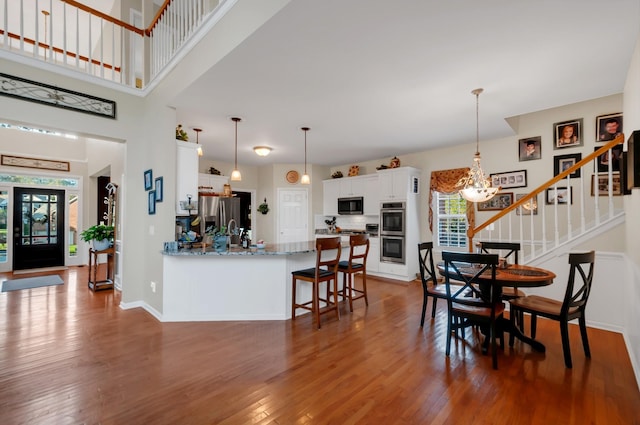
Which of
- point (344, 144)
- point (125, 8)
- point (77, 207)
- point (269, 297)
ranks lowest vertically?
point (269, 297)

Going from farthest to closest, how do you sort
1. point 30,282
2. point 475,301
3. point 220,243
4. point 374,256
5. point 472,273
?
1. point 374,256
2. point 30,282
3. point 220,243
4. point 472,273
5. point 475,301

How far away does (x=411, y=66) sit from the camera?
9.16ft

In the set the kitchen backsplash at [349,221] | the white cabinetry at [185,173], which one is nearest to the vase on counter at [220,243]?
the white cabinetry at [185,173]

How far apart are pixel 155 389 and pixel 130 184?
302cm

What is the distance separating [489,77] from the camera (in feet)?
9.89

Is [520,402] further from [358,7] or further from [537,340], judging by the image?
[358,7]

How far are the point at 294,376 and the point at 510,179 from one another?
479cm

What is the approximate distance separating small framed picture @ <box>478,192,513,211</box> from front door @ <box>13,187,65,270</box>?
9813 millimetres

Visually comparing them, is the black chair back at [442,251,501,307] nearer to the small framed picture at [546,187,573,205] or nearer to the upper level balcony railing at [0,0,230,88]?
the small framed picture at [546,187,573,205]

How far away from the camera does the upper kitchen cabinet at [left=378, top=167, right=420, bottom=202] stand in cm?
597

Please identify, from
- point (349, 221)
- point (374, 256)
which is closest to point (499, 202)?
point (374, 256)

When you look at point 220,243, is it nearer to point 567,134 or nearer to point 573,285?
point 573,285

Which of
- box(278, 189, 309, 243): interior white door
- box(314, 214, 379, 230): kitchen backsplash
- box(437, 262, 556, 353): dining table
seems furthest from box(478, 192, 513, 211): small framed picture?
box(278, 189, 309, 243): interior white door

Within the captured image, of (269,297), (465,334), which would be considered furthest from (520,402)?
(269,297)
